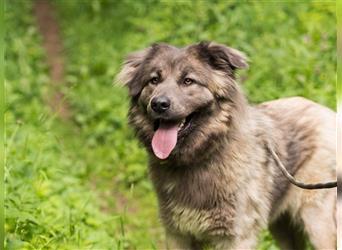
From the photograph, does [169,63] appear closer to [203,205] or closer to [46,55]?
[203,205]

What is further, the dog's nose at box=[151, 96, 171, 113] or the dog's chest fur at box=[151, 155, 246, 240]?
the dog's chest fur at box=[151, 155, 246, 240]

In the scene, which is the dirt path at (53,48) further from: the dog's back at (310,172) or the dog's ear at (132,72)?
the dog's back at (310,172)

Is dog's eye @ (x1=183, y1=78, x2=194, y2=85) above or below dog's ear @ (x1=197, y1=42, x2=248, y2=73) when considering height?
below

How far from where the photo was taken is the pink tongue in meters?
5.38

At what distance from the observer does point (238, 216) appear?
211 inches

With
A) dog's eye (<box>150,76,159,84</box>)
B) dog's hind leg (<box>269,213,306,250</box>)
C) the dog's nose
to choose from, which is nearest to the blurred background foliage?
dog's hind leg (<box>269,213,306,250</box>)

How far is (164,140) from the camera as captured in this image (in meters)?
5.41

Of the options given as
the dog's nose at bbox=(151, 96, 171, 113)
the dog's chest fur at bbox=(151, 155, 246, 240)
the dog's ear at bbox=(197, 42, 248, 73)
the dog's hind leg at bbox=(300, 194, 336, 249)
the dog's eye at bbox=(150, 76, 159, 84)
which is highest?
the dog's ear at bbox=(197, 42, 248, 73)

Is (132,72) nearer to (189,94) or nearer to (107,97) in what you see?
(189,94)

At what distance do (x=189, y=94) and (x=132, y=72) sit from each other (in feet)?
1.99

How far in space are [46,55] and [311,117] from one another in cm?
757

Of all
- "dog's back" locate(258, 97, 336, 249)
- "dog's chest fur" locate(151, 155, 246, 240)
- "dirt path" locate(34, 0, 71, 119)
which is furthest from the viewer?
"dirt path" locate(34, 0, 71, 119)

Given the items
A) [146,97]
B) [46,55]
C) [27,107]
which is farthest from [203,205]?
[46,55]

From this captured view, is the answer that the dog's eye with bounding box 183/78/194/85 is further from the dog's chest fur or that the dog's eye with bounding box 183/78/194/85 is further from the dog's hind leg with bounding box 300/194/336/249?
the dog's hind leg with bounding box 300/194/336/249
